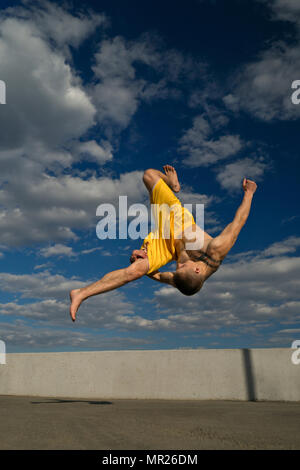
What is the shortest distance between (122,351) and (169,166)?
7.18 metres

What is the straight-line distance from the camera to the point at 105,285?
4.14 metres

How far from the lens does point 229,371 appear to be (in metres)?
9.51

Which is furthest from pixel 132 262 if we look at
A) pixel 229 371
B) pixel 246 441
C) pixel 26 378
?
pixel 26 378

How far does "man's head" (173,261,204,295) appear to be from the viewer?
14.0 ft

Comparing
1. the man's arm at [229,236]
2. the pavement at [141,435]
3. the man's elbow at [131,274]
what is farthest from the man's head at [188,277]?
the pavement at [141,435]

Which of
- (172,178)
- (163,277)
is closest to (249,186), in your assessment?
(172,178)

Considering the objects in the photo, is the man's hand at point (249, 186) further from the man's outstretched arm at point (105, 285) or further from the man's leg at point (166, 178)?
the man's outstretched arm at point (105, 285)

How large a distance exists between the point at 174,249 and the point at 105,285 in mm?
967

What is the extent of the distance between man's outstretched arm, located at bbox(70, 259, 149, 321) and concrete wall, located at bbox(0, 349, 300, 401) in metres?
6.31

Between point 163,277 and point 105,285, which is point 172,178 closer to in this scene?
point 163,277

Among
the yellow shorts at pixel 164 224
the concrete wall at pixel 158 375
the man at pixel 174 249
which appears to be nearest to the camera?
the man at pixel 174 249

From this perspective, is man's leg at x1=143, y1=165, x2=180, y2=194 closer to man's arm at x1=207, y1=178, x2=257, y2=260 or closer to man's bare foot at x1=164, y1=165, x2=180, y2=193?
man's bare foot at x1=164, y1=165, x2=180, y2=193

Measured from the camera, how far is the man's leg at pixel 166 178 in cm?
483
